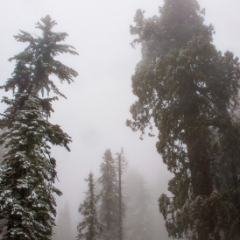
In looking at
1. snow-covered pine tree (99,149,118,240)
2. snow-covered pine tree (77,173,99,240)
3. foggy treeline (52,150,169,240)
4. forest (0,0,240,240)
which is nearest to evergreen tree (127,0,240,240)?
forest (0,0,240,240)

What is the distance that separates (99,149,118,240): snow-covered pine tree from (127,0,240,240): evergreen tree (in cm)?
1534

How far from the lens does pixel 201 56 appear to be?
10.1m

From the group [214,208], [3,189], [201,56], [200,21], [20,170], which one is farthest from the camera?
[200,21]

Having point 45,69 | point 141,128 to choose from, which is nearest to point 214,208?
point 141,128

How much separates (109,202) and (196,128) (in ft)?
62.7

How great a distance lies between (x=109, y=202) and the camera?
24891 millimetres

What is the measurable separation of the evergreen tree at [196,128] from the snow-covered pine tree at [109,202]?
50.3 feet

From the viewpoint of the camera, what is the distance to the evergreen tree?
28.7 feet

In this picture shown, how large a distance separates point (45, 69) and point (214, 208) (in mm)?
9797

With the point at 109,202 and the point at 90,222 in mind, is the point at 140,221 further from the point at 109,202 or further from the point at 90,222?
the point at 90,222

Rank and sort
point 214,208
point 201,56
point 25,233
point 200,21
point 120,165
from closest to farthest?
point 25,233 < point 214,208 < point 201,56 < point 200,21 < point 120,165

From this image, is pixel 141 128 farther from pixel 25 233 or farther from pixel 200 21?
pixel 25 233

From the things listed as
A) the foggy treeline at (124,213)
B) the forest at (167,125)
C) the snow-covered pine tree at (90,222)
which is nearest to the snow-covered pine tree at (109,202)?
the foggy treeline at (124,213)

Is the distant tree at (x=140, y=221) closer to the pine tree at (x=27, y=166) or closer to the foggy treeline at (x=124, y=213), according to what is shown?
the foggy treeline at (x=124, y=213)
